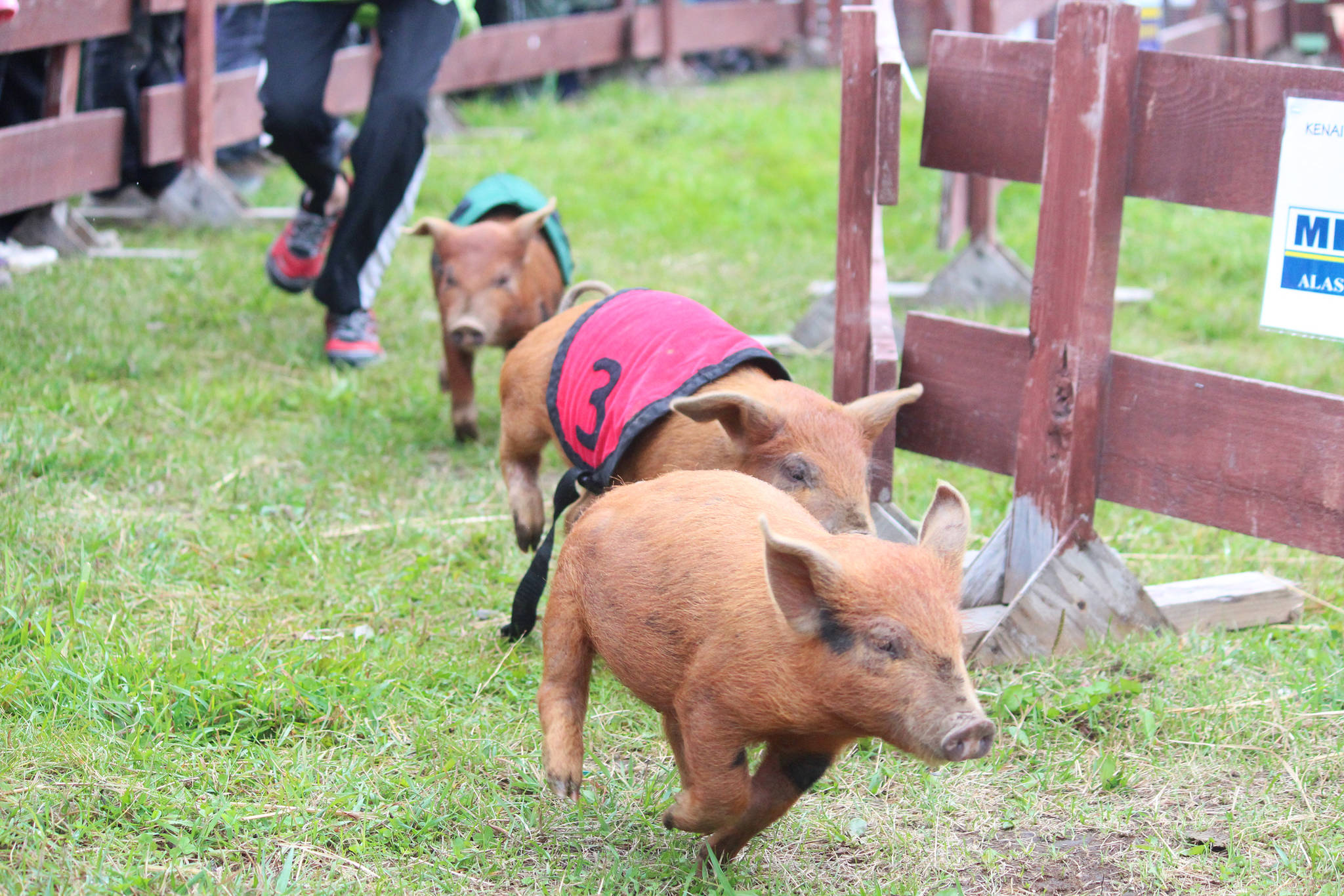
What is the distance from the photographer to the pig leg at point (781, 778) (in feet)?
8.81

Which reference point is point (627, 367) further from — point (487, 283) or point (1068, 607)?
point (487, 283)

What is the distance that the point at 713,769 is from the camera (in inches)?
102

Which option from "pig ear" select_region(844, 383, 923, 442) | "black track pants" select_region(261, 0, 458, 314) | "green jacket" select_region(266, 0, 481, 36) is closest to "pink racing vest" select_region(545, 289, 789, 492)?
"pig ear" select_region(844, 383, 923, 442)

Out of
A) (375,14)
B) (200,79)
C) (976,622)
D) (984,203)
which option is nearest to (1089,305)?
(976,622)

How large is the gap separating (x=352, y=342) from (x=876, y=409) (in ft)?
11.0

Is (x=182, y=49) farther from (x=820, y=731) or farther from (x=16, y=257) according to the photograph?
(x=820, y=731)

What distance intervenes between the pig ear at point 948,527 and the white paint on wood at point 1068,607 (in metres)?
1.07

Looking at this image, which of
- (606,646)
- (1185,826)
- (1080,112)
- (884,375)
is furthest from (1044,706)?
(1080,112)

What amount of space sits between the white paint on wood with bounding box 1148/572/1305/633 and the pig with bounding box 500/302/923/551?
1005 mm

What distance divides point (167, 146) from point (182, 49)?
1.20m

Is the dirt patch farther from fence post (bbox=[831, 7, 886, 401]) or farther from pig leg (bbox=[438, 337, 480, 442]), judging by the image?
pig leg (bbox=[438, 337, 480, 442])

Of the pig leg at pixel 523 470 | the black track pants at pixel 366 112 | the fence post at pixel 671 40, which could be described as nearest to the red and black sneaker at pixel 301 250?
the black track pants at pixel 366 112

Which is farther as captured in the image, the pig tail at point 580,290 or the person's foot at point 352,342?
the person's foot at point 352,342

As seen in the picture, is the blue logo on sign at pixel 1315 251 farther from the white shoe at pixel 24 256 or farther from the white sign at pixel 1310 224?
the white shoe at pixel 24 256
